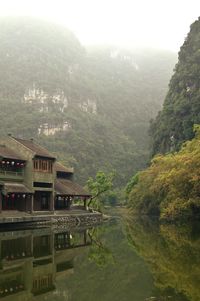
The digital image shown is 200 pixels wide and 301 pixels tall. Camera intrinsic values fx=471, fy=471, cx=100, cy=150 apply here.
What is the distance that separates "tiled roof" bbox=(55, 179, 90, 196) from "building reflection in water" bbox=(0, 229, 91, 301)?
27.2 meters

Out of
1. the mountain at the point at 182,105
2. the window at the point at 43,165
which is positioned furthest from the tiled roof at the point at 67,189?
the mountain at the point at 182,105

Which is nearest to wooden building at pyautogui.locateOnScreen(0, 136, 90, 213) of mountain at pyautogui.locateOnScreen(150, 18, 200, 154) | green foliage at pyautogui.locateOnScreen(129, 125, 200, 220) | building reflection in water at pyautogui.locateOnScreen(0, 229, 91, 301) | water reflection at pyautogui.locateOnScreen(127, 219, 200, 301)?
green foliage at pyautogui.locateOnScreen(129, 125, 200, 220)

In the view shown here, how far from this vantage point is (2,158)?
4922 cm

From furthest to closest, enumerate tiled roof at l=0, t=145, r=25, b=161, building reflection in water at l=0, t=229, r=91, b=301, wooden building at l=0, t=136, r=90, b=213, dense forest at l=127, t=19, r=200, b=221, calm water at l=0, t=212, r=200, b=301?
dense forest at l=127, t=19, r=200, b=221 < wooden building at l=0, t=136, r=90, b=213 < tiled roof at l=0, t=145, r=25, b=161 < building reflection in water at l=0, t=229, r=91, b=301 < calm water at l=0, t=212, r=200, b=301

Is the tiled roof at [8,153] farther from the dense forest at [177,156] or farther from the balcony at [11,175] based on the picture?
the dense forest at [177,156]

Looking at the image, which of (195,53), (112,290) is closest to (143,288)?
(112,290)

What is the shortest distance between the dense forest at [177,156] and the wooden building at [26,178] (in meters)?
14.0

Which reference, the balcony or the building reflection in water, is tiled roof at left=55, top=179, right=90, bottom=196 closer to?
the balcony

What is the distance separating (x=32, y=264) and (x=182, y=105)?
3192 inches

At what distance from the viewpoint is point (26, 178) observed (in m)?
53.7

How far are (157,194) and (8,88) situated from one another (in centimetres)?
13785

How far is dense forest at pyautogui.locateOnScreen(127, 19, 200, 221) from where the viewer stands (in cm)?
5178

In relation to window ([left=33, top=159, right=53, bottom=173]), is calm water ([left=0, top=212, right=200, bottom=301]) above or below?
below

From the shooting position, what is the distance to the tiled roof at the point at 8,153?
50219 millimetres
